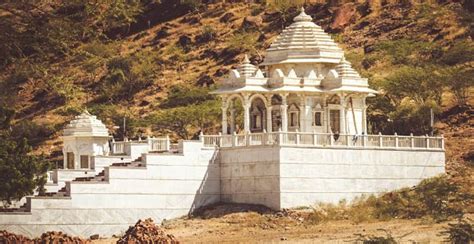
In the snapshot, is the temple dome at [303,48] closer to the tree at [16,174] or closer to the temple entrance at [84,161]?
the temple entrance at [84,161]

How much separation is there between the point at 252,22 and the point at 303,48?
172 ft

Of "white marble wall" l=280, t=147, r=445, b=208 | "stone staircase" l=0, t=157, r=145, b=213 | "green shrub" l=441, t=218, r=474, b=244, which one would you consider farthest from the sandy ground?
"green shrub" l=441, t=218, r=474, b=244

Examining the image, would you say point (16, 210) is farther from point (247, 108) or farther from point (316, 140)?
point (316, 140)

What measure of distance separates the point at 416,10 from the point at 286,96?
48.3 m

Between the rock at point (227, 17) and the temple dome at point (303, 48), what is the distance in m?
54.3

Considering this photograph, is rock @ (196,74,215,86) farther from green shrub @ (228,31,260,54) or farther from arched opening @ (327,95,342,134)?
arched opening @ (327,95,342,134)

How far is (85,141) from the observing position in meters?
78.5

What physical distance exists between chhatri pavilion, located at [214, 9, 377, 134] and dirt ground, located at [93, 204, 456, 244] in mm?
5287

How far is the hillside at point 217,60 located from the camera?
96562mm

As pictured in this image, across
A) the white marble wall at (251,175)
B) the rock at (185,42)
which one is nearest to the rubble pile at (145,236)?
the white marble wall at (251,175)

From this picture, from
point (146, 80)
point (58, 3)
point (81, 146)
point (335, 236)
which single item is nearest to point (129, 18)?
point (58, 3)

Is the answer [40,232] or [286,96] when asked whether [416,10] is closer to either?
[286,96]

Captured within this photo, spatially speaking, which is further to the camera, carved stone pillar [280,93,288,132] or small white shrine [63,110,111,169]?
small white shrine [63,110,111,169]

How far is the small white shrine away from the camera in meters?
78.1
